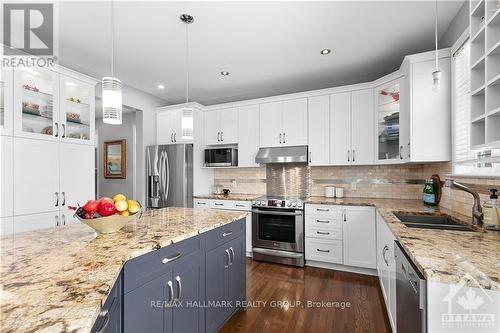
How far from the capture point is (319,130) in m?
Answer: 3.45

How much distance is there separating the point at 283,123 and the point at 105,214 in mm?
2864

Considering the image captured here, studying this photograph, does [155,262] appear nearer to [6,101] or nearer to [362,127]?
[6,101]

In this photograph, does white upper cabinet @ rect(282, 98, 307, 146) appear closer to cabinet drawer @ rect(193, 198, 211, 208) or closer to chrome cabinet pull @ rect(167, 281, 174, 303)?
cabinet drawer @ rect(193, 198, 211, 208)

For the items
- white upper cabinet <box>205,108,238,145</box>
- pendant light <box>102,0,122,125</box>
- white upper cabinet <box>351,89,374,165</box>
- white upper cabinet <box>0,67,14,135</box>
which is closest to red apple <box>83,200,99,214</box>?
pendant light <box>102,0,122,125</box>

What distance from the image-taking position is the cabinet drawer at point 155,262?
1.11 metres

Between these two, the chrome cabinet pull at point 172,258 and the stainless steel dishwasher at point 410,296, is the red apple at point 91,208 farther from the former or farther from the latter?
the stainless steel dishwasher at point 410,296

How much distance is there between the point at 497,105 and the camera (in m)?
1.30

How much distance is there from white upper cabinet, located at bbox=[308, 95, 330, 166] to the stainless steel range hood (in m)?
0.14

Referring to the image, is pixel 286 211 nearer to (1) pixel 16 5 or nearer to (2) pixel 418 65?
(2) pixel 418 65

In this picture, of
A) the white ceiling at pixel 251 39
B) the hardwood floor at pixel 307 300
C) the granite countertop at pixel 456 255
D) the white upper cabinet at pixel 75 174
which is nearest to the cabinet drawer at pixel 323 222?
the hardwood floor at pixel 307 300

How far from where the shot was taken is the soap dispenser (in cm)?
152

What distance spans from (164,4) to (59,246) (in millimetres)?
1936

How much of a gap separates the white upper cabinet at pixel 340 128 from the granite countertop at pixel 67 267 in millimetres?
2216

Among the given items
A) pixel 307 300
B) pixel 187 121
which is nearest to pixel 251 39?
pixel 187 121
